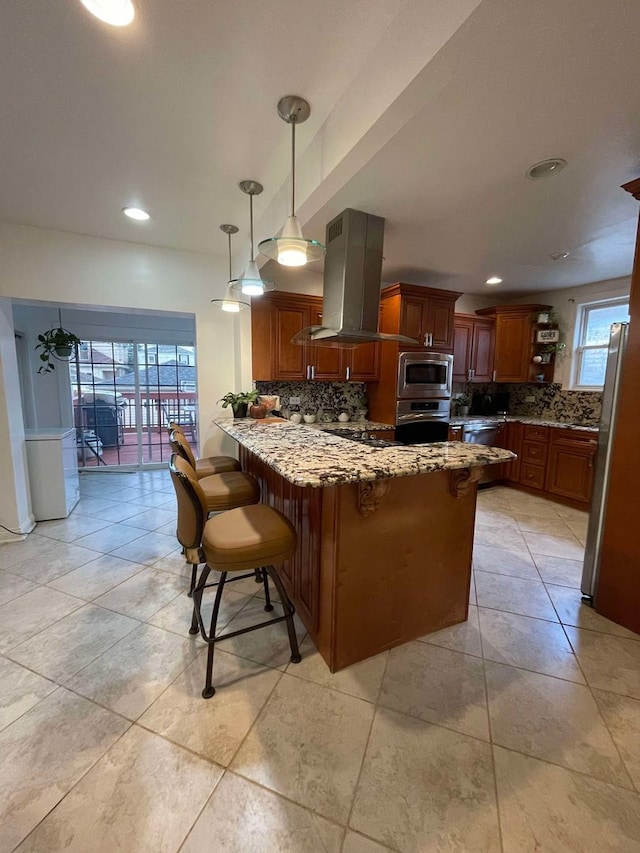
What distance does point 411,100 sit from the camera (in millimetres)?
1259

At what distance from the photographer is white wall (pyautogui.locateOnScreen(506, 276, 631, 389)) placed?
4125 mm

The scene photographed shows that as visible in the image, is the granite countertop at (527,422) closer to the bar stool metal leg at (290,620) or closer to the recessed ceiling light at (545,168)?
the recessed ceiling light at (545,168)

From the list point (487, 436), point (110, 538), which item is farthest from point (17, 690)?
point (487, 436)

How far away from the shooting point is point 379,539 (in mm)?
1645

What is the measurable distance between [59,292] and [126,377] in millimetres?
2712

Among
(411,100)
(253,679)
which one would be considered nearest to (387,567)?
(253,679)

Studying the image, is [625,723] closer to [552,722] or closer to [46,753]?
[552,722]

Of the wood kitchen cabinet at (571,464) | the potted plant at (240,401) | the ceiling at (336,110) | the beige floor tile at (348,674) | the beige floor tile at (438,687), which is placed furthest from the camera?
the wood kitchen cabinet at (571,464)

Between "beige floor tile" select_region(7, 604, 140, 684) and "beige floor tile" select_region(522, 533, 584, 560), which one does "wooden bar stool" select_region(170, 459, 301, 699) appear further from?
"beige floor tile" select_region(522, 533, 584, 560)

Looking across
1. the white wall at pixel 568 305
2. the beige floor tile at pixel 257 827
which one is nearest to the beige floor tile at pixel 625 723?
the beige floor tile at pixel 257 827

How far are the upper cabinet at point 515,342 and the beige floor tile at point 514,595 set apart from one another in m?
3.02

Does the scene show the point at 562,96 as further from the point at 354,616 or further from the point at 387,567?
the point at 354,616

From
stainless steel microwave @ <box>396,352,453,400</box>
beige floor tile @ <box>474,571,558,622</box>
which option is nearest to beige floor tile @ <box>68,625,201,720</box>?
beige floor tile @ <box>474,571,558,622</box>

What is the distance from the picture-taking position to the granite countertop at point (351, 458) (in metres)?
1.30
